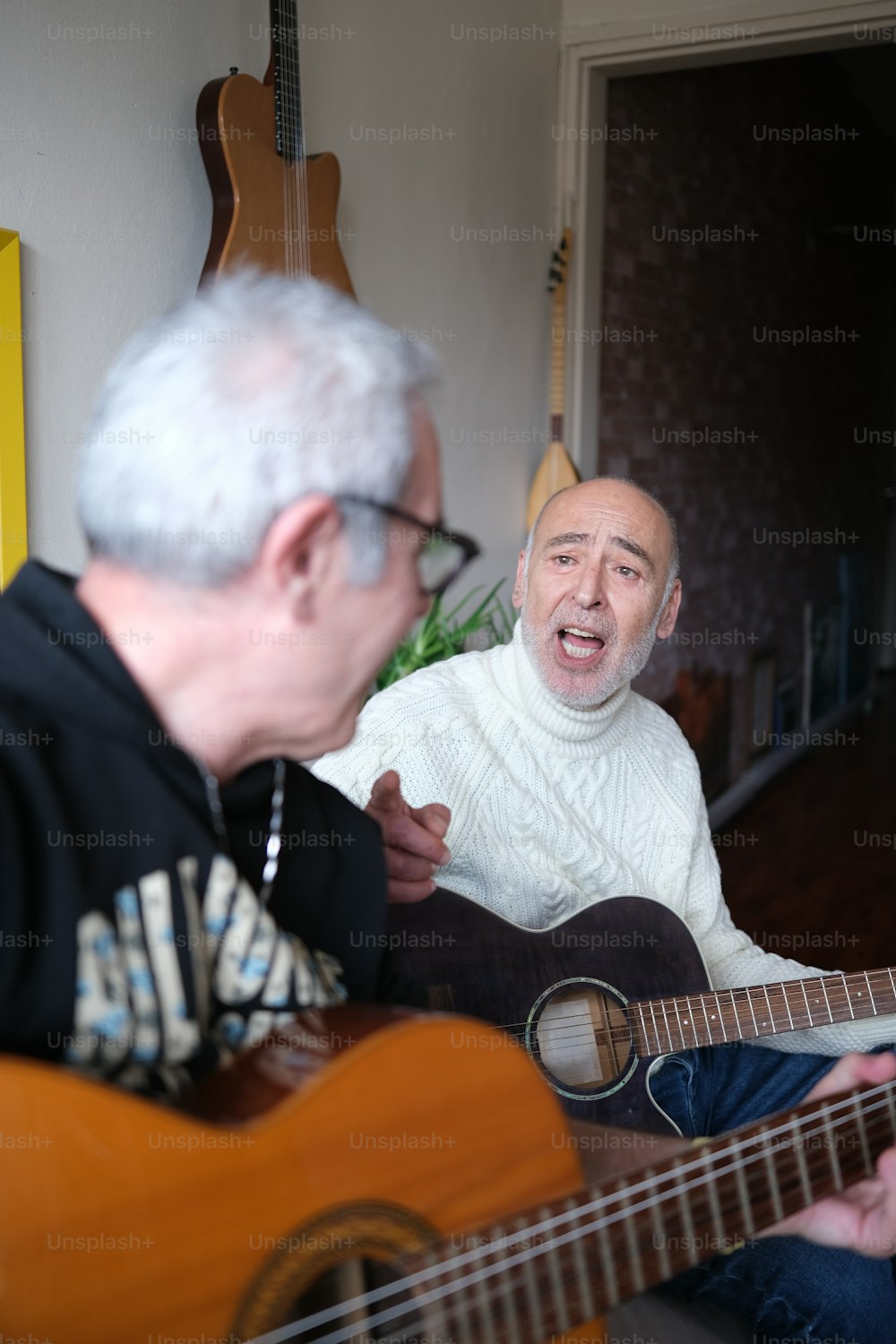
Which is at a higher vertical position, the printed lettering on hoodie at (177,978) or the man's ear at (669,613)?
the man's ear at (669,613)

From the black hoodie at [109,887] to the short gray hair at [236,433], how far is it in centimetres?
9

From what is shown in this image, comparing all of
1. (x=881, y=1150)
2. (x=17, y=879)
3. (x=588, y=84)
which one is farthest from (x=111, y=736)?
(x=588, y=84)

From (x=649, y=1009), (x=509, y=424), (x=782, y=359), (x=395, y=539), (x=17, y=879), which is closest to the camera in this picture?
(x=17, y=879)

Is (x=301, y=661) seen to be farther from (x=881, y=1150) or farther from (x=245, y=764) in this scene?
(x=881, y=1150)

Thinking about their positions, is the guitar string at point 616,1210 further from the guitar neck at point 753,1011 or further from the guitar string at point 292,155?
the guitar string at point 292,155

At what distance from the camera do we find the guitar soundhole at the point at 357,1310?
83 cm

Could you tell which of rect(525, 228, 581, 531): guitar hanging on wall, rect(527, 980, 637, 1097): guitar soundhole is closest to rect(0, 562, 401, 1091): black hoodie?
rect(527, 980, 637, 1097): guitar soundhole

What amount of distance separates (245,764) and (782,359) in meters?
5.82

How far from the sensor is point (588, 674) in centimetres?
198

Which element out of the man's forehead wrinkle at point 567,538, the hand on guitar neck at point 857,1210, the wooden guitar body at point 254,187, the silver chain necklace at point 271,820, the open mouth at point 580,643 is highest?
the wooden guitar body at point 254,187

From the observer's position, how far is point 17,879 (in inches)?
31.3

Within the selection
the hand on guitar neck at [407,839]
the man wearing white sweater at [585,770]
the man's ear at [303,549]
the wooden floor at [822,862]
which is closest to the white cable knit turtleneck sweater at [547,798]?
the man wearing white sweater at [585,770]

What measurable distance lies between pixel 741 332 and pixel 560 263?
6.59 ft

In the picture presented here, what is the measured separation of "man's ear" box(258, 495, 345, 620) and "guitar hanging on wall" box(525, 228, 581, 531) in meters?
2.98
